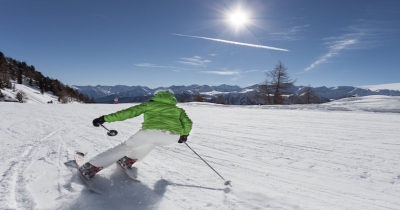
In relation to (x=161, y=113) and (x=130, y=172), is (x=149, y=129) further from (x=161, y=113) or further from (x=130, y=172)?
(x=130, y=172)

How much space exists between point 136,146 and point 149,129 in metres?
0.34

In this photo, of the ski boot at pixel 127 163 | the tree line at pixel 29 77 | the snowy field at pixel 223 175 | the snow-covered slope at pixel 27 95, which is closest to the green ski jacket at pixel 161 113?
the ski boot at pixel 127 163

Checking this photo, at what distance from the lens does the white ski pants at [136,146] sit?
13.6 feet

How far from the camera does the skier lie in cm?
413

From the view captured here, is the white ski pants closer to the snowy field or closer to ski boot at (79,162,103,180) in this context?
ski boot at (79,162,103,180)

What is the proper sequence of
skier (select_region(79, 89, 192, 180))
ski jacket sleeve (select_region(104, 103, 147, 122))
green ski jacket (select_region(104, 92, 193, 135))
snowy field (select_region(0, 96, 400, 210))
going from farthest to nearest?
green ski jacket (select_region(104, 92, 193, 135))
skier (select_region(79, 89, 192, 180))
ski jacket sleeve (select_region(104, 103, 147, 122))
snowy field (select_region(0, 96, 400, 210))

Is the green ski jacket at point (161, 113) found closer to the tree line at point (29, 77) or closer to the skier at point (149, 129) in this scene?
the skier at point (149, 129)

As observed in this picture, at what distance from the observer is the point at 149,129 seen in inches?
168

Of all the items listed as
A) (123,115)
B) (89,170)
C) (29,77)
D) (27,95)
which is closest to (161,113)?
(123,115)

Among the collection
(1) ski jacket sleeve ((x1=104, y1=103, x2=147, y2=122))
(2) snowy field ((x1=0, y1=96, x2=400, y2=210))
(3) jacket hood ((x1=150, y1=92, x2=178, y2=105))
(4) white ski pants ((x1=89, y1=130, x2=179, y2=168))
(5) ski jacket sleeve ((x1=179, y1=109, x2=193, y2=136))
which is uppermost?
(3) jacket hood ((x1=150, y1=92, x2=178, y2=105))

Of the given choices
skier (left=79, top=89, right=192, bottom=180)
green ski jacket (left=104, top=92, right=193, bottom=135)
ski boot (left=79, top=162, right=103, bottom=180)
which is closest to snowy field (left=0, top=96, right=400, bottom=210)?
ski boot (left=79, top=162, right=103, bottom=180)

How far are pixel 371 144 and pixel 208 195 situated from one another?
5602 mm

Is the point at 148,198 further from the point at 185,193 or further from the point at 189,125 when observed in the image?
the point at 189,125

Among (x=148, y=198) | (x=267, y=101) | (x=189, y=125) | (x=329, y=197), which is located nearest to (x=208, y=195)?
(x=148, y=198)
